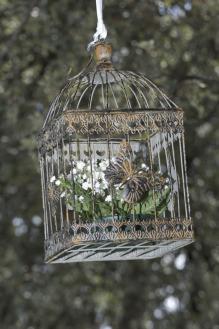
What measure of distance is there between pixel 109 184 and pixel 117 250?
431 mm

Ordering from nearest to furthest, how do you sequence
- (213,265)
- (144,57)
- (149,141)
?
(149,141)
(144,57)
(213,265)

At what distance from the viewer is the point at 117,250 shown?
19.9 ft

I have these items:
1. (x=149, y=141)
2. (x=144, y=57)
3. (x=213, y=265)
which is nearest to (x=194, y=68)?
(x=144, y=57)

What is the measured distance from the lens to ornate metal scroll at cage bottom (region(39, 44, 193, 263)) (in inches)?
225

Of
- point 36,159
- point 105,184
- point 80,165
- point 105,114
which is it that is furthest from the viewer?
point 36,159

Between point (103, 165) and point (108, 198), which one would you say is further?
point (103, 165)

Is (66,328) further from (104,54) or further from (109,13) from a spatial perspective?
(104,54)

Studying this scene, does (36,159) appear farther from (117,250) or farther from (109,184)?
(109,184)

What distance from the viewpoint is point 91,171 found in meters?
5.92

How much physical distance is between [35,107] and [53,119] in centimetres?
479

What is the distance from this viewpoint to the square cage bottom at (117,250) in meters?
5.73

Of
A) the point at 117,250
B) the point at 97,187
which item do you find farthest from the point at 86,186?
the point at 117,250

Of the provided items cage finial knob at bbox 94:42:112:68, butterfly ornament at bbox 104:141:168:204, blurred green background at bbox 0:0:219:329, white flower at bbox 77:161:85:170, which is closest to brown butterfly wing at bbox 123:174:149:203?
butterfly ornament at bbox 104:141:168:204

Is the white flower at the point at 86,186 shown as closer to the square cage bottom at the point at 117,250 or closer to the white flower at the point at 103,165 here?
the white flower at the point at 103,165
